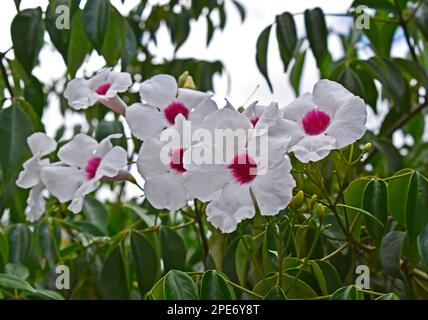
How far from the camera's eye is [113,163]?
37.7 inches

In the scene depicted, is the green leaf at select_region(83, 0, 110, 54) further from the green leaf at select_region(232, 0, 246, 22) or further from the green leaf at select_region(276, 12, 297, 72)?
the green leaf at select_region(232, 0, 246, 22)

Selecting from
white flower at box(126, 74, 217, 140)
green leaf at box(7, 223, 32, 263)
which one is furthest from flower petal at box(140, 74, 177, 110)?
green leaf at box(7, 223, 32, 263)

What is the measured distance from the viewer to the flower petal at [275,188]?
30.8 inches

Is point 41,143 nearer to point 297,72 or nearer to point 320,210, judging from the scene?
point 320,210

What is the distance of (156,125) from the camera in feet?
3.10

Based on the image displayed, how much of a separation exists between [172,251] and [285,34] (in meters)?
0.47

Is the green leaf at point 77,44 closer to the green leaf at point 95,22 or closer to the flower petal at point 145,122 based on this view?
the green leaf at point 95,22

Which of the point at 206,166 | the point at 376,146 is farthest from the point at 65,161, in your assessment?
the point at 376,146

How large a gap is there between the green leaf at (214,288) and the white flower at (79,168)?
8.4 inches

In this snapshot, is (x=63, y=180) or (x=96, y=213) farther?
(x=96, y=213)

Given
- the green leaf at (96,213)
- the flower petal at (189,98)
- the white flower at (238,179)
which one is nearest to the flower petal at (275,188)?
the white flower at (238,179)

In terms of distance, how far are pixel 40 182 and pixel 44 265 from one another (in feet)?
1.45

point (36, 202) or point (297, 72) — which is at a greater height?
point (297, 72)

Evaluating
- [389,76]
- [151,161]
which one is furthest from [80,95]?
[389,76]
